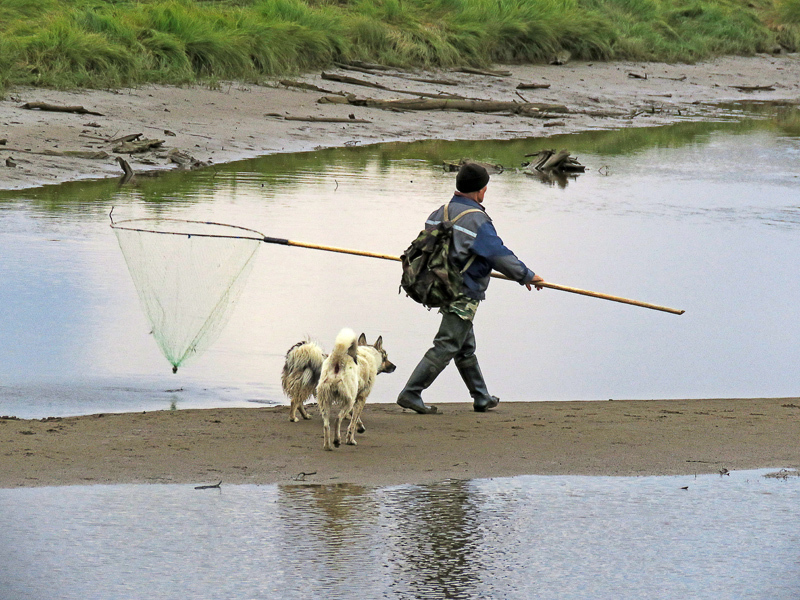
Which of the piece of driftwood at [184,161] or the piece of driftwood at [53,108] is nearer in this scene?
the piece of driftwood at [184,161]

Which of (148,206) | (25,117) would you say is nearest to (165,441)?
(148,206)

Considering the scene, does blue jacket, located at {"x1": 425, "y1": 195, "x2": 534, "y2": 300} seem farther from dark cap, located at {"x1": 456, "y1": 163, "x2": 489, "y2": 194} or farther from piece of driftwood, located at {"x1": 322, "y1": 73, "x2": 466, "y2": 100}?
piece of driftwood, located at {"x1": 322, "y1": 73, "x2": 466, "y2": 100}

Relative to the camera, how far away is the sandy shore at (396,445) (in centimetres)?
687

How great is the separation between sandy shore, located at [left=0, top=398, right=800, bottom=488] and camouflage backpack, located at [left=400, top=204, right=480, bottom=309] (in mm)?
813

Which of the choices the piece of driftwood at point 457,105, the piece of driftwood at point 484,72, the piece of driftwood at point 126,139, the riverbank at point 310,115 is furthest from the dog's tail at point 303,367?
the piece of driftwood at point 484,72

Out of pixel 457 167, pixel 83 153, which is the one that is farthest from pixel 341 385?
pixel 457 167

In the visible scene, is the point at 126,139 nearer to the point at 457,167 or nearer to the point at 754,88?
the point at 457,167

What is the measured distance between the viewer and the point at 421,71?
30109 millimetres

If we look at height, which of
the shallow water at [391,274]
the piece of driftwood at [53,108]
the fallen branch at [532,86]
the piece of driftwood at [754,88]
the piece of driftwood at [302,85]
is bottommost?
the shallow water at [391,274]

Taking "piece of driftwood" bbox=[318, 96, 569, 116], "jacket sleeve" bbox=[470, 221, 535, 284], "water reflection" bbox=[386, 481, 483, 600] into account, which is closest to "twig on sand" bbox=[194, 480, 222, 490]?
"water reflection" bbox=[386, 481, 483, 600]

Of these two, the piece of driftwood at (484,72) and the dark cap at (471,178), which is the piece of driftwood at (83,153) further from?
the piece of driftwood at (484,72)

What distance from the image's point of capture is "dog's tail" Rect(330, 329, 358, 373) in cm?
719

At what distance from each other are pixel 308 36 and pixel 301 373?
68.0ft

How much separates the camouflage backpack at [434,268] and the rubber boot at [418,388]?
441mm
